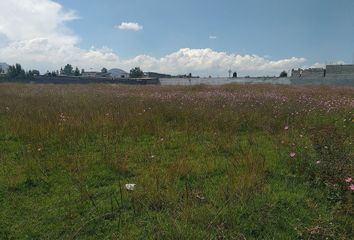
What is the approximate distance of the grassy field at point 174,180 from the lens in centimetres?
317

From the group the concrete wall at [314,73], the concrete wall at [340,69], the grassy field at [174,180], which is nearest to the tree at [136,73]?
the concrete wall at [314,73]

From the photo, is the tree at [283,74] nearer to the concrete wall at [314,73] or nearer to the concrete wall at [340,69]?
the concrete wall at [314,73]

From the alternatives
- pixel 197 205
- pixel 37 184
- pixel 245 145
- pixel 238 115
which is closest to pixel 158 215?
pixel 197 205

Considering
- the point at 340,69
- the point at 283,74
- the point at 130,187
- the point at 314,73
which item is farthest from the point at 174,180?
the point at 283,74

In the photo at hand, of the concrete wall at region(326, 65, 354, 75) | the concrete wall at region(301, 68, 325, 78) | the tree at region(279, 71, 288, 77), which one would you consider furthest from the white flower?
the tree at region(279, 71, 288, 77)

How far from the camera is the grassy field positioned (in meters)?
3.17

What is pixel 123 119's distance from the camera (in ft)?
26.5

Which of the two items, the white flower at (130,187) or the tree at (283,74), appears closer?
the white flower at (130,187)

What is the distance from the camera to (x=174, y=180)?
14.2 feet

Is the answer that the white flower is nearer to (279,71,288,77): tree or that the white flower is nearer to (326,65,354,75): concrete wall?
(326,65,354,75): concrete wall

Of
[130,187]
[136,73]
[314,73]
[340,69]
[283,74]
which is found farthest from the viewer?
[136,73]

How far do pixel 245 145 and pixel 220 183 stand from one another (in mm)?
2064

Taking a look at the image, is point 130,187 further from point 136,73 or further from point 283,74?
point 136,73

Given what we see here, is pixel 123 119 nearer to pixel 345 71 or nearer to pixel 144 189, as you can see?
pixel 144 189
